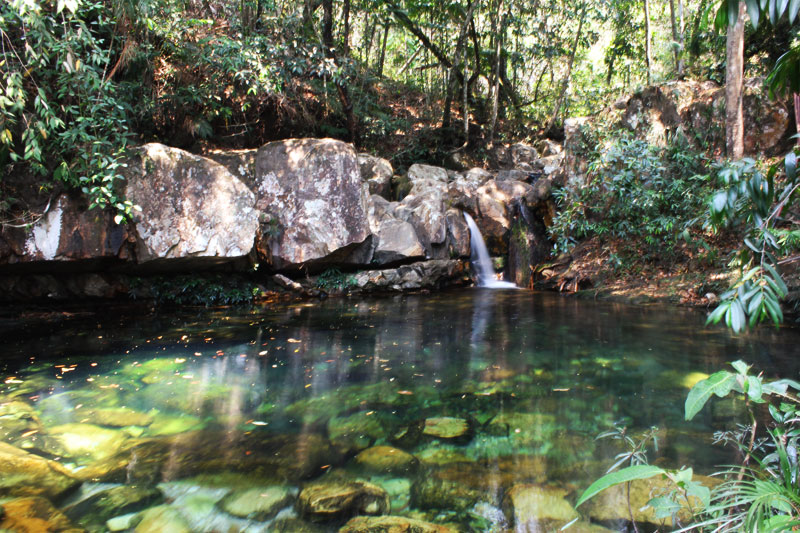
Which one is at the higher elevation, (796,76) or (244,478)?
(796,76)

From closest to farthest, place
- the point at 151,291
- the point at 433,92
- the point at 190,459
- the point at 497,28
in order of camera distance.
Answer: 1. the point at 190,459
2. the point at 151,291
3. the point at 497,28
4. the point at 433,92

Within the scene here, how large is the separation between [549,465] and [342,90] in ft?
37.3

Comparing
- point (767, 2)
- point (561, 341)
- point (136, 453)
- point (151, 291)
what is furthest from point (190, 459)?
point (151, 291)

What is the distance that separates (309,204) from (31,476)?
719 centimetres

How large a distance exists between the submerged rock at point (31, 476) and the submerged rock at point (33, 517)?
0.26 ft

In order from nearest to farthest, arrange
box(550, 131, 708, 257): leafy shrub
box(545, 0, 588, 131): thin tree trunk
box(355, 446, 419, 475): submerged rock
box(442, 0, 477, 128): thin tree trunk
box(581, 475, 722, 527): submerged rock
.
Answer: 1. box(581, 475, 722, 527): submerged rock
2. box(355, 446, 419, 475): submerged rock
3. box(550, 131, 708, 257): leafy shrub
4. box(442, 0, 477, 128): thin tree trunk
5. box(545, 0, 588, 131): thin tree trunk

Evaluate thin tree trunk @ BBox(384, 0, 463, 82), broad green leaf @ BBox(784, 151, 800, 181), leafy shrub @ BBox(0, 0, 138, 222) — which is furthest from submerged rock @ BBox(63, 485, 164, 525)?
thin tree trunk @ BBox(384, 0, 463, 82)

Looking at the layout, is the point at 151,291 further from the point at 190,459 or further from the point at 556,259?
the point at 556,259

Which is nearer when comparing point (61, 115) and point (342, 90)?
point (61, 115)

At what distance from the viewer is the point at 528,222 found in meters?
10.8

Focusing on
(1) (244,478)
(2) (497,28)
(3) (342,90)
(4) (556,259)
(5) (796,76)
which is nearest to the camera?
(5) (796,76)

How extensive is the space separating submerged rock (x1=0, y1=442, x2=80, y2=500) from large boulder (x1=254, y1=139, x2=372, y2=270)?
653 cm

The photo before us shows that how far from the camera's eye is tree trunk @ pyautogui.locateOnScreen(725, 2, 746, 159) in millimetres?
7090

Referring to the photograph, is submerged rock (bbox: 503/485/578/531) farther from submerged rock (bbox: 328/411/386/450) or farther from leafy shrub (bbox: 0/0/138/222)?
leafy shrub (bbox: 0/0/138/222)
